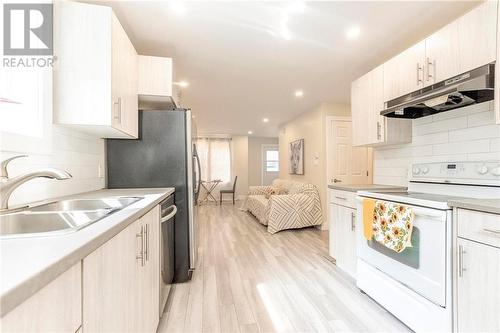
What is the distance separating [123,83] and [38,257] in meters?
1.59

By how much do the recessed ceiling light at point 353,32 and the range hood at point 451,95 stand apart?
71cm

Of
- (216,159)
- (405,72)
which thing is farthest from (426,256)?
(216,159)

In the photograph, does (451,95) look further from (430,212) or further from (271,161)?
(271,161)

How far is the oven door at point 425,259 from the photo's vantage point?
1.41 m

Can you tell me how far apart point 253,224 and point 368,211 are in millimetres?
3026

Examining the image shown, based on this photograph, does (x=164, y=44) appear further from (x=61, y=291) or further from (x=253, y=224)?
(x=253, y=224)

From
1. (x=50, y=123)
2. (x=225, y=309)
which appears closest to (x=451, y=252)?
(x=225, y=309)

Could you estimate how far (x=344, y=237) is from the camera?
8.13ft

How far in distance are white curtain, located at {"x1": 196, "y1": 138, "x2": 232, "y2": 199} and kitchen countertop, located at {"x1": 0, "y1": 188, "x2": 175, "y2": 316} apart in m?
7.44

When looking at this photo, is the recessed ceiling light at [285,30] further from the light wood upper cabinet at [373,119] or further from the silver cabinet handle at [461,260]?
the silver cabinet handle at [461,260]

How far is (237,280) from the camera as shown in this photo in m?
2.34

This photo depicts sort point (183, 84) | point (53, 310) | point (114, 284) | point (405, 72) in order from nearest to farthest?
point (53, 310)
point (114, 284)
point (405, 72)
point (183, 84)

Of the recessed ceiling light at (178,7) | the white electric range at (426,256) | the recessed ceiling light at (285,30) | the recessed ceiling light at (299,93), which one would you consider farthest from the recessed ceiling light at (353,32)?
the recessed ceiling light at (299,93)

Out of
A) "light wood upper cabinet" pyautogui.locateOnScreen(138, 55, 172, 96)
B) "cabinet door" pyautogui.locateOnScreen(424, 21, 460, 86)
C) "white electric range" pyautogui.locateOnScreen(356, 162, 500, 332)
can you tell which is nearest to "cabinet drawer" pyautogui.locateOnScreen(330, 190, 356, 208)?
"white electric range" pyautogui.locateOnScreen(356, 162, 500, 332)
